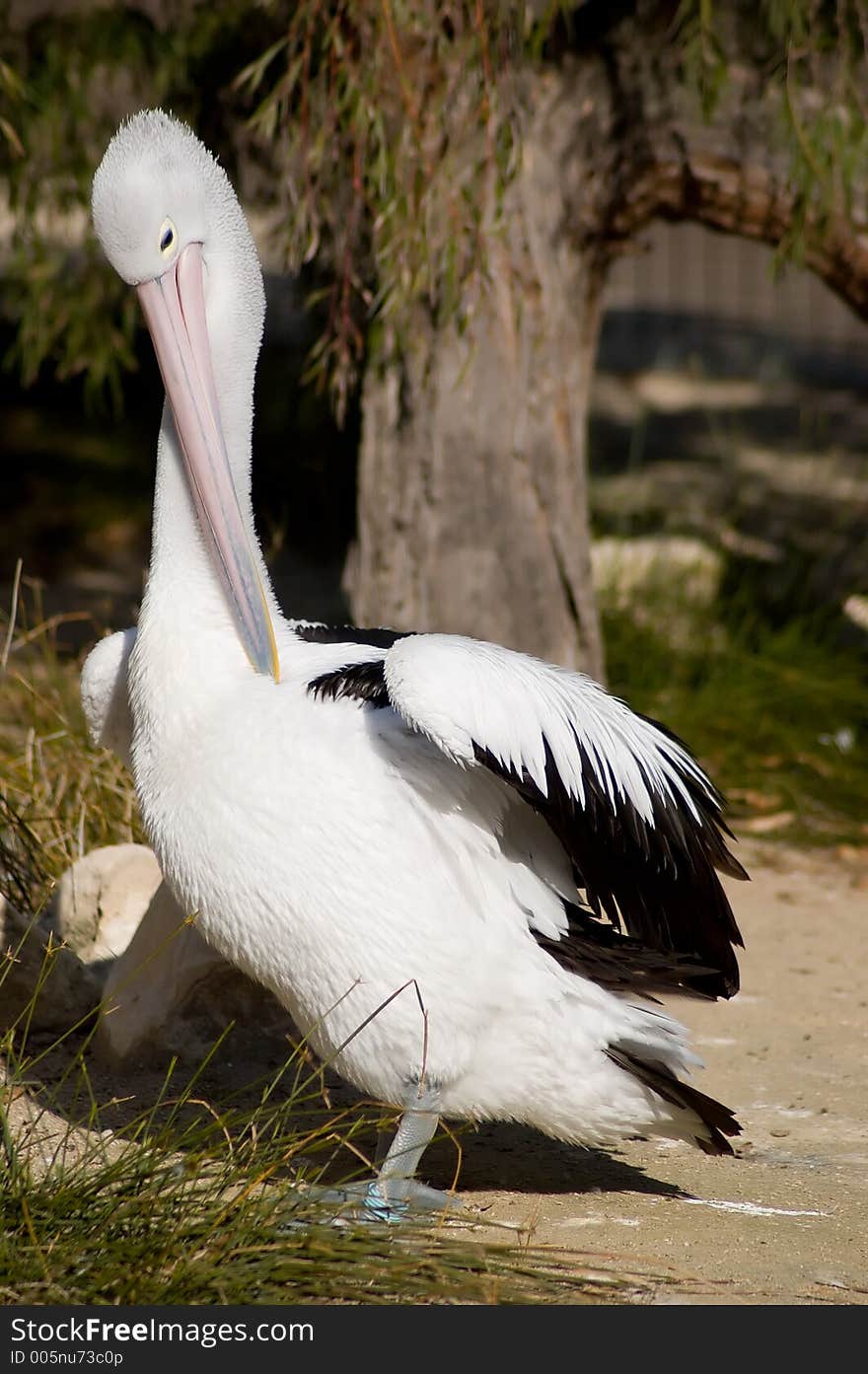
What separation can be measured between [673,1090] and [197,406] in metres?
1.52

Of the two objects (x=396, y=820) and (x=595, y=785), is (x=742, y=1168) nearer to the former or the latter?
(x=595, y=785)

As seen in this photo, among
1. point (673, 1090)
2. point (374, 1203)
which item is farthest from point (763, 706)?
point (374, 1203)

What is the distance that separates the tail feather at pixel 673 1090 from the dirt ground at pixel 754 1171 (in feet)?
0.57

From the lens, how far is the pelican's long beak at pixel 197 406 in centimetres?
305

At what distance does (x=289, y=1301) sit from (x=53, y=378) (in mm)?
8607

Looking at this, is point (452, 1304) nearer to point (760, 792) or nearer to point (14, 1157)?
point (14, 1157)

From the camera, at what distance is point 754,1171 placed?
325 centimetres

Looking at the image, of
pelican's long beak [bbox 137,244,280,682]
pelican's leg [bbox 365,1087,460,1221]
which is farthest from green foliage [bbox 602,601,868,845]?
pelican's long beak [bbox 137,244,280,682]

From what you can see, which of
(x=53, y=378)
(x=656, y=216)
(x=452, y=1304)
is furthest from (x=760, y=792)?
(x=53, y=378)

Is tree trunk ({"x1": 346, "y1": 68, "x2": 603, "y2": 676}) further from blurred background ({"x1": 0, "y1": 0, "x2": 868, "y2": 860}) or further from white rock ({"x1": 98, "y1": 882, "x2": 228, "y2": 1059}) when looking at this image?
white rock ({"x1": 98, "y1": 882, "x2": 228, "y2": 1059})

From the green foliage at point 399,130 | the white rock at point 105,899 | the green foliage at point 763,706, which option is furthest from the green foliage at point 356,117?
the green foliage at point 763,706

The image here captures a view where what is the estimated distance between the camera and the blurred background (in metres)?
4.48

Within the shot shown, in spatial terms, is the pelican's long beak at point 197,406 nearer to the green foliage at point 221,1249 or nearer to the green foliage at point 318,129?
the green foliage at point 221,1249

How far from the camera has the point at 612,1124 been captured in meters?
2.98
